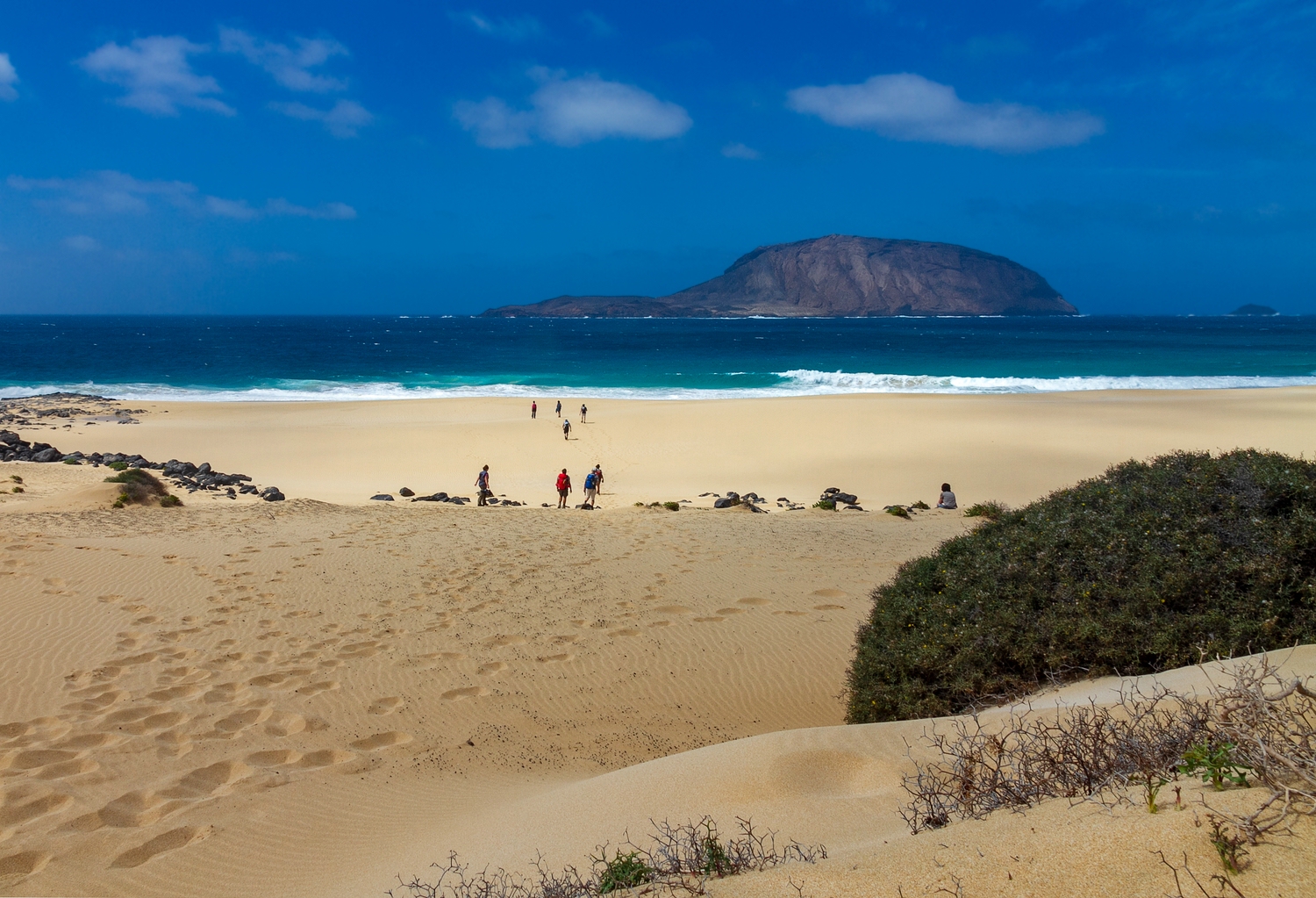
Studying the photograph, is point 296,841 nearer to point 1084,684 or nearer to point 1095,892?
point 1095,892

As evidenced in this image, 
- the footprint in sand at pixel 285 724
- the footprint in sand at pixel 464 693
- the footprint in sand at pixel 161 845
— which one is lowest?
the footprint in sand at pixel 464 693

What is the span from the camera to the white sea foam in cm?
4903

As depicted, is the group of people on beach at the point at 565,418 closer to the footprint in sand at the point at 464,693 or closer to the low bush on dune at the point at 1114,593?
the footprint in sand at the point at 464,693

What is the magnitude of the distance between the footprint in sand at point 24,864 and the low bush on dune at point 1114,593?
197 inches

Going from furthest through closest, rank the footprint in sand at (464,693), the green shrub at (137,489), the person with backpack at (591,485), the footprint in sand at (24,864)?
the person with backpack at (591,485)
the green shrub at (137,489)
the footprint in sand at (464,693)
the footprint in sand at (24,864)

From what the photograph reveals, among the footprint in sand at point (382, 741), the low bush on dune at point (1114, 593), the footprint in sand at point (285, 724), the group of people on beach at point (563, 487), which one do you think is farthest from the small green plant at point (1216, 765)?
the group of people on beach at point (563, 487)

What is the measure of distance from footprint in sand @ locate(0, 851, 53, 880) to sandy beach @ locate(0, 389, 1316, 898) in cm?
1

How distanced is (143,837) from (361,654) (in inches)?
125

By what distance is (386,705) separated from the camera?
666 cm

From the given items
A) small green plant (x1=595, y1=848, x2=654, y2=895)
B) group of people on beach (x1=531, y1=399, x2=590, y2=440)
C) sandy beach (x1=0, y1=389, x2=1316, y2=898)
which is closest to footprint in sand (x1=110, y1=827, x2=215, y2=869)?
sandy beach (x1=0, y1=389, x2=1316, y2=898)

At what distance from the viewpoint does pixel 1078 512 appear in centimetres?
571

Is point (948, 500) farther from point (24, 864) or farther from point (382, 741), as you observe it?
point (24, 864)

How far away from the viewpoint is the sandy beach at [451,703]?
12.1 feet

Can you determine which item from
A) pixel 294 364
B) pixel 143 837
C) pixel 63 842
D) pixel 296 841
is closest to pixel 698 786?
pixel 296 841
